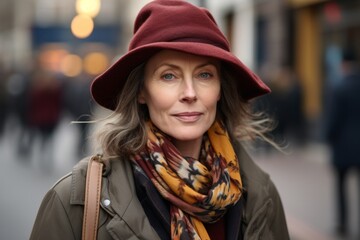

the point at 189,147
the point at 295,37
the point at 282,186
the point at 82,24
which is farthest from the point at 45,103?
the point at 82,24

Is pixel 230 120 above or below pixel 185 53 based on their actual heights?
below

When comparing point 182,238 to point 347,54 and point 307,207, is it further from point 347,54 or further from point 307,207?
point 307,207

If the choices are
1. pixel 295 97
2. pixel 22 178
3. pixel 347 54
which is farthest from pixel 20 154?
pixel 347 54

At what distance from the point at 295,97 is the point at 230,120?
12224 millimetres

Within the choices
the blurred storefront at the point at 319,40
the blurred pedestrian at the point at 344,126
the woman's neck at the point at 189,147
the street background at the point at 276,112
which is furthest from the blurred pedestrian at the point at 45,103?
the woman's neck at the point at 189,147

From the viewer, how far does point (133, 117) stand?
2.57 meters

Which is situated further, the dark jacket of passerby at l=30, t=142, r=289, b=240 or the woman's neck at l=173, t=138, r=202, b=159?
the woman's neck at l=173, t=138, r=202, b=159

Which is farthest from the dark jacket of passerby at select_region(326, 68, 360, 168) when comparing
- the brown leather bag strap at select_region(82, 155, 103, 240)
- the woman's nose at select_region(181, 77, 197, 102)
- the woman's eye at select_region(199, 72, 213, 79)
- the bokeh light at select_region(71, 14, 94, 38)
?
the bokeh light at select_region(71, 14, 94, 38)

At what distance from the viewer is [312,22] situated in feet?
54.7

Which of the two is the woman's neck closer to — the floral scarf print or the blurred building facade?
the floral scarf print

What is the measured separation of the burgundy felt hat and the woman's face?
0.06 meters

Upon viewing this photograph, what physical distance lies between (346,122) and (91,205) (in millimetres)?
5470

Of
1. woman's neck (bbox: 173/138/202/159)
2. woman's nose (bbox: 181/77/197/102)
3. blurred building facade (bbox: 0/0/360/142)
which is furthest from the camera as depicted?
blurred building facade (bbox: 0/0/360/142)

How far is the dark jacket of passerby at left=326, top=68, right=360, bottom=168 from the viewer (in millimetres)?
7238
